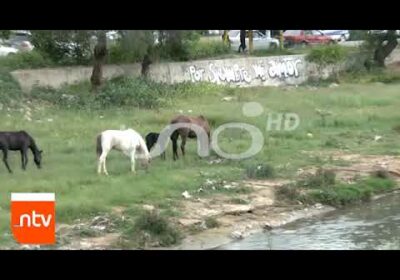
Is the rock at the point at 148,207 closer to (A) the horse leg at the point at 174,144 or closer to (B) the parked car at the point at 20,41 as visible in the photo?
(A) the horse leg at the point at 174,144

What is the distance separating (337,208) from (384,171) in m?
2.44

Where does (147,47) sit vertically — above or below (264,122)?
above

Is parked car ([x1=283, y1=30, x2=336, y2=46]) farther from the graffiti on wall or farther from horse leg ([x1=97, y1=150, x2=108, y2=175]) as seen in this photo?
horse leg ([x1=97, y1=150, x2=108, y2=175])

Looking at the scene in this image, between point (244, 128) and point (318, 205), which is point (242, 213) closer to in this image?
point (318, 205)

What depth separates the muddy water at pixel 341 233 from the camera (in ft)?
34.9

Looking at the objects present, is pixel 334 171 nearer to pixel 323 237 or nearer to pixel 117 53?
pixel 323 237

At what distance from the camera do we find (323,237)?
36.9ft

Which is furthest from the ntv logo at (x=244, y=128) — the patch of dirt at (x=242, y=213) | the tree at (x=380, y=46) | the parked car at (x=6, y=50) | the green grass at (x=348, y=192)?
the tree at (x=380, y=46)

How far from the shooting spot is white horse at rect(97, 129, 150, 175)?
13.4 meters

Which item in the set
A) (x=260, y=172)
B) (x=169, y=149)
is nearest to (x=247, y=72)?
(x=169, y=149)

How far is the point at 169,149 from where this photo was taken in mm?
16281

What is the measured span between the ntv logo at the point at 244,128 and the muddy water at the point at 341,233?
10.9 ft

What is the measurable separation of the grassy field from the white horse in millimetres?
284
